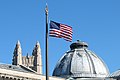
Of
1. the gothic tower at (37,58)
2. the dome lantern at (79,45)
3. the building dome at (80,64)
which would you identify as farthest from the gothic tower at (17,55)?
the dome lantern at (79,45)

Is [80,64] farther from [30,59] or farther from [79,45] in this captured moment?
[30,59]

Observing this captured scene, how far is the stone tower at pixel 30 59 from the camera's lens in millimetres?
108500

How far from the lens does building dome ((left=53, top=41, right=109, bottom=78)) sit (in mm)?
108875

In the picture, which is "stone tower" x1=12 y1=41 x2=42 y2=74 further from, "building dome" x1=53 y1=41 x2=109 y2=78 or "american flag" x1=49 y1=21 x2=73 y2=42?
"american flag" x1=49 y1=21 x2=73 y2=42

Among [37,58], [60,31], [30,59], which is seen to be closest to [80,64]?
[37,58]

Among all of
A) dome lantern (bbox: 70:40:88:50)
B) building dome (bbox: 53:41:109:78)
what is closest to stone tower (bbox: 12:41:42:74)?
building dome (bbox: 53:41:109:78)

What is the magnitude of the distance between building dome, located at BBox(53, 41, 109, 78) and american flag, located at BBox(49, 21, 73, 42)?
71.2m

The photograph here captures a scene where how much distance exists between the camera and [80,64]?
365 feet

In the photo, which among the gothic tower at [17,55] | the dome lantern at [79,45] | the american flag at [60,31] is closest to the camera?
the american flag at [60,31]

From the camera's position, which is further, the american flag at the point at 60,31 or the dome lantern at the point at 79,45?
the dome lantern at the point at 79,45

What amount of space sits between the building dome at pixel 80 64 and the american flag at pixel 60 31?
71.2 meters

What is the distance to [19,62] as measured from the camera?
10912 cm

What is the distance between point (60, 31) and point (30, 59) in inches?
3183

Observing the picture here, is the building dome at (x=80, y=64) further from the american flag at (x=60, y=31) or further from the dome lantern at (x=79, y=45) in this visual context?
the american flag at (x=60, y=31)
